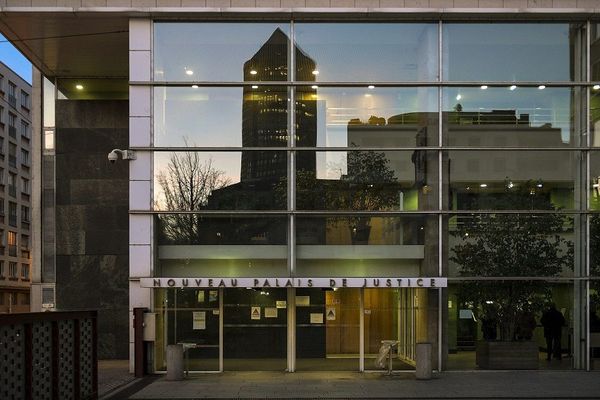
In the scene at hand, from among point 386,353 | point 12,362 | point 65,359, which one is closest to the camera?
point 12,362

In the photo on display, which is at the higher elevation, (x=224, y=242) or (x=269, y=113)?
(x=269, y=113)

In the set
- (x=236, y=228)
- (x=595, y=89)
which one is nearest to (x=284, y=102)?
(x=236, y=228)

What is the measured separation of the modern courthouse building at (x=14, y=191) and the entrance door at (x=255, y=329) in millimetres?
46812

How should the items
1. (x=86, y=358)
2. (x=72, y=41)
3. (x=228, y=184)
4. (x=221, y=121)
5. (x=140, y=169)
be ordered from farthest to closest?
1. (x=72, y=41)
2. (x=221, y=121)
3. (x=228, y=184)
4. (x=140, y=169)
5. (x=86, y=358)

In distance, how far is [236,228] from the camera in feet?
59.9

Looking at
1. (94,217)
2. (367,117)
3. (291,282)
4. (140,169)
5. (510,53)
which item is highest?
(510,53)

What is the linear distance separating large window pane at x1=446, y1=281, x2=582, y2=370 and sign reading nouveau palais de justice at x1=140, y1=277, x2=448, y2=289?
1.50 m

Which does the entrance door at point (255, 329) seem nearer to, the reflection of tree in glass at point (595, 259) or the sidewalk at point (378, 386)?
the sidewalk at point (378, 386)

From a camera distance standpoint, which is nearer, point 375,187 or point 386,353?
point 386,353

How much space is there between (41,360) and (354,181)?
942 cm

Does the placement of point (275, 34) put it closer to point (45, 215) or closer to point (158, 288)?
point (158, 288)

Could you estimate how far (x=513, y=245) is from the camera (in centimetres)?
1852

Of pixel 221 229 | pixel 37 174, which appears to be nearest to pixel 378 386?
pixel 221 229

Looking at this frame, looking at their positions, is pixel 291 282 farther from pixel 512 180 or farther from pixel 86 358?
pixel 512 180
